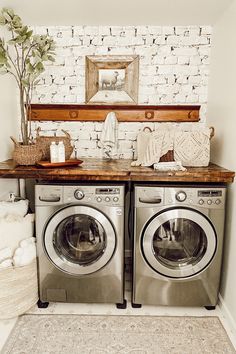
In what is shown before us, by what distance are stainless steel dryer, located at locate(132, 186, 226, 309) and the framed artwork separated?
1142 millimetres

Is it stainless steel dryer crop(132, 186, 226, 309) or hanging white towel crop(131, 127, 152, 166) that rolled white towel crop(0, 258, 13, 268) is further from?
hanging white towel crop(131, 127, 152, 166)

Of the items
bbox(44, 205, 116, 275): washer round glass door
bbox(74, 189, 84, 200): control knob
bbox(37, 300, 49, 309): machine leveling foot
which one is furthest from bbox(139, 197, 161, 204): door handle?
bbox(37, 300, 49, 309): machine leveling foot

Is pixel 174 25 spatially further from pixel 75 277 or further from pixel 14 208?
pixel 75 277

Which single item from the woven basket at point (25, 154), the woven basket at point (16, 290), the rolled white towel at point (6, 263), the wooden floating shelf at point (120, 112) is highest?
the wooden floating shelf at point (120, 112)

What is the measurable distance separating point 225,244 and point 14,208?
165 centimetres

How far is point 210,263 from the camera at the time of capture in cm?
196

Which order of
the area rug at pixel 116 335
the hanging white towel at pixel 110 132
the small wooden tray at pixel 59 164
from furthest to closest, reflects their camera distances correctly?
1. the hanging white towel at pixel 110 132
2. the small wooden tray at pixel 59 164
3. the area rug at pixel 116 335

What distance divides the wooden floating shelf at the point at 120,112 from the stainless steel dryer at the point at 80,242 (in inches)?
39.0

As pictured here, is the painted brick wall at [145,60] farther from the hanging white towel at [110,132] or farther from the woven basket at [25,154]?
the woven basket at [25,154]

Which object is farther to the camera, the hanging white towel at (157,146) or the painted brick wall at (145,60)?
the painted brick wall at (145,60)

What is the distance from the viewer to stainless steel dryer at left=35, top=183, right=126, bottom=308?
1.91 metres

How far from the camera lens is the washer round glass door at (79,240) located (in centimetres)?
192

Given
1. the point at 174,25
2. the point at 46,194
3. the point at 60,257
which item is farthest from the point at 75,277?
the point at 174,25

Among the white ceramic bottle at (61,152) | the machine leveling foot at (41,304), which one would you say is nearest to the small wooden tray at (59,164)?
the white ceramic bottle at (61,152)
